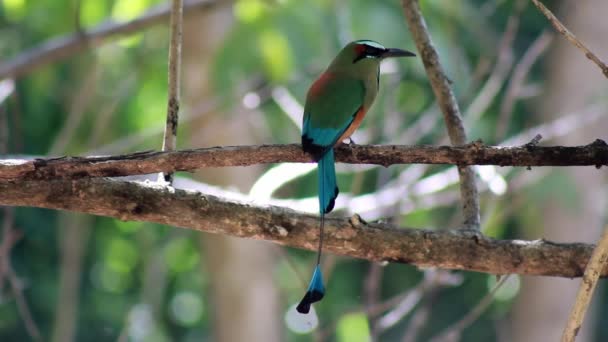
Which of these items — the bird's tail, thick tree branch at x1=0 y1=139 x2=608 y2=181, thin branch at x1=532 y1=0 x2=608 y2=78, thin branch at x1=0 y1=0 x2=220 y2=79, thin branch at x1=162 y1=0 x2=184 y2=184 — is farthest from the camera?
thin branch at x1=0 y1=0 x2=220 y2=79

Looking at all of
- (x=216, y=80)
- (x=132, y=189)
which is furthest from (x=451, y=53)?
(x=132, y=189)

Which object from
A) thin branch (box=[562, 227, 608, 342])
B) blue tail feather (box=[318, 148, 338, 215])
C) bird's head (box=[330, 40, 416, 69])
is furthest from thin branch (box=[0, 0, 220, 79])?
thin branch (box=[562, 227, 608, 342])

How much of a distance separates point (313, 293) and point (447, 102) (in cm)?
113

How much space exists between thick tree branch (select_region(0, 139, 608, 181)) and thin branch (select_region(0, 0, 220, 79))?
9.45 feet

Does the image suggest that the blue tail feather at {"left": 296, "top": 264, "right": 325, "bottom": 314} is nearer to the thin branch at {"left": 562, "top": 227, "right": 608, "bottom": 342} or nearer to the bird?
the bird

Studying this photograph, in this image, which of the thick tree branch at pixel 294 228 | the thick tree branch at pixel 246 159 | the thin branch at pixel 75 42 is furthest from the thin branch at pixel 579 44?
the thin branch at pixel 75 42

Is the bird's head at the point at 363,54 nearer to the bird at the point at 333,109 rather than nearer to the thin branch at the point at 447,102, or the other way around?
the bird at the point at 333,109

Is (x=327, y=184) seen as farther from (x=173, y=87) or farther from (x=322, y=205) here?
(x=173, y=87)

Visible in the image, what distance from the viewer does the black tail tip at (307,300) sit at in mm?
2805

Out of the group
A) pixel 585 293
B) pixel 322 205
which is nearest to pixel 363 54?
pixel 322 205

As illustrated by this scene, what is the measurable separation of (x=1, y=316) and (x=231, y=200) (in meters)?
5.61

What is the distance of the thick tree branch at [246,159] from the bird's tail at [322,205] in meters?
0.31

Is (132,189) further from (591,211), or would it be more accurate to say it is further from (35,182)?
(591,211)

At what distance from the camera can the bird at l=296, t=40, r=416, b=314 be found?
121 inches
